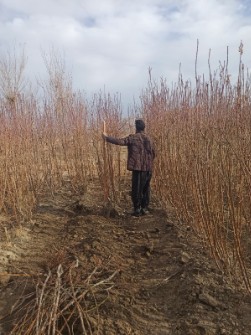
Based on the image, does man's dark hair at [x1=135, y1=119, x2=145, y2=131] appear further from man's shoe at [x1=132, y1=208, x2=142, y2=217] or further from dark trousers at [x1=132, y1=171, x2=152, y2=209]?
man's shoe at [x1=132, y1=208, x2=142, y2=217]

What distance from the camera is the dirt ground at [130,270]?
254cm

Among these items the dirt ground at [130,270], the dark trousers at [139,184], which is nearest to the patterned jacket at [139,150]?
the dark trousers at [139,184]

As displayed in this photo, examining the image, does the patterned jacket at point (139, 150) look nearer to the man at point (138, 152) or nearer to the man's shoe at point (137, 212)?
the man at point (138, 152)

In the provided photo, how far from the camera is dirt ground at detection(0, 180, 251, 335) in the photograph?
2.54 meters

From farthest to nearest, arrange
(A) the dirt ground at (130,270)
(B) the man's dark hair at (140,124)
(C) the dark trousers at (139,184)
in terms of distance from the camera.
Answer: (C) the dark trousers at (139,184) → (B) the man's dark hair at (140,124) → (A) the dirt ground at (130,270)

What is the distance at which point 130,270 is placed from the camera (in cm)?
351

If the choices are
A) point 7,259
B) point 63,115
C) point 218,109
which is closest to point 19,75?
point 63,115

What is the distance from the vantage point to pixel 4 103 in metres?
5.14

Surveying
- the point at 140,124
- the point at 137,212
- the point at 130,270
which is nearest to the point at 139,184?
the point at 137,212

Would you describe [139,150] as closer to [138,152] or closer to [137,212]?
[138,152]

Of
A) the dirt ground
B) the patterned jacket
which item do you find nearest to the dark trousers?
the patterned jacket

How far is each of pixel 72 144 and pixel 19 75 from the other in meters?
10.3

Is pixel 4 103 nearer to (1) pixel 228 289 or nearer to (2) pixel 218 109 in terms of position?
(2) pixel 218 109

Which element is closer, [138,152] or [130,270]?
[130,270]
